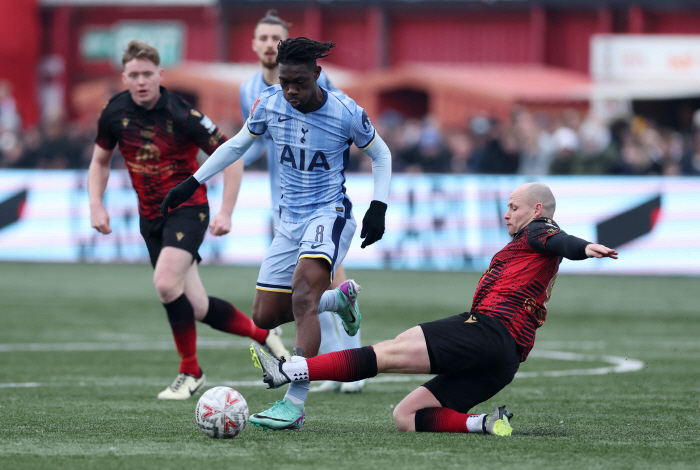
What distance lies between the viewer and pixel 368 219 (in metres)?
6.51

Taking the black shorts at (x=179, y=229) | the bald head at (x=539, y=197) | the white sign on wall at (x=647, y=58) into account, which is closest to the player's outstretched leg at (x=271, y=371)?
the bald head at (x=539, y=197)

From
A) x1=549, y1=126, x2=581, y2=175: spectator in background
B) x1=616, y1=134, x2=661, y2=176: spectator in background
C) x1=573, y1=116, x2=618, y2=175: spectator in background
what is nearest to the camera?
x1=616, y1=134, x2=661, y2=176: spectator in background

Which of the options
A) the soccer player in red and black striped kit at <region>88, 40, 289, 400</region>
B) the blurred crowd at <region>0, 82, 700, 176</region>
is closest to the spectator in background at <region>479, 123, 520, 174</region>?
A: the blurred crowd at <region>0, 82, 700, 176</region>

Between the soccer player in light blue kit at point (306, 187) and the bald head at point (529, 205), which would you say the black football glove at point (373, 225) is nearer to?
the soccer player in light blue kit at point (306, 187)

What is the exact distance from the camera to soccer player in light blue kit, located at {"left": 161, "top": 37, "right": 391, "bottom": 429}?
253 inches

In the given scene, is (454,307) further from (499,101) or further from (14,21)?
(14,21)

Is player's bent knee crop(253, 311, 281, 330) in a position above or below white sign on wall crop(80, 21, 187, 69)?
below

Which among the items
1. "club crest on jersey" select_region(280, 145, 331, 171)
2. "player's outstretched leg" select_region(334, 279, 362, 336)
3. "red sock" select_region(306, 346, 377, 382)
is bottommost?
"red sock" select_region(306, 346, 377, 382)

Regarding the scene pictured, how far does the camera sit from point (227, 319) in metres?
8.51

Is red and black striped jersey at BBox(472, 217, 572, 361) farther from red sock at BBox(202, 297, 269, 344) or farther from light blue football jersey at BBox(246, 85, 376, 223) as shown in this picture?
red sock at BBox(202, 297, 269, 344)

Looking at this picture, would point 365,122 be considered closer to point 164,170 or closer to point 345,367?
point 345,367

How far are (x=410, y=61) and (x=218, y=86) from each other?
27.4 feet

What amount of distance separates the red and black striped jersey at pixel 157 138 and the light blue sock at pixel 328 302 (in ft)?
5.89

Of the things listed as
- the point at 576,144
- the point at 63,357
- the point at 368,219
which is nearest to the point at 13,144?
the point at 576,144
